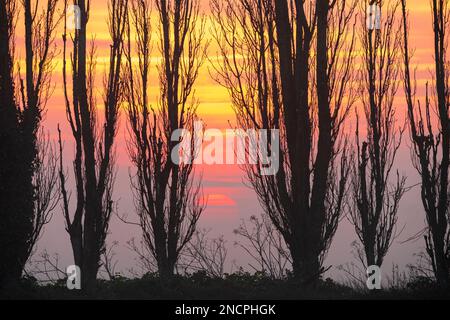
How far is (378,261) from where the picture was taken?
18.0 metres

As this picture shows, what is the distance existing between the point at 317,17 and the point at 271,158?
2.75 m

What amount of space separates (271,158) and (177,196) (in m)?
3.68

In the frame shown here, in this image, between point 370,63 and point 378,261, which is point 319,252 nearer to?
A: point 378,261

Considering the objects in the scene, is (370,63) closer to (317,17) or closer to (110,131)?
(317,17)

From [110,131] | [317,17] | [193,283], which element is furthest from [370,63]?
[193,283]

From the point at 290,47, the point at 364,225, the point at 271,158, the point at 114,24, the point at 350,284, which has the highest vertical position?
the point at 114,24

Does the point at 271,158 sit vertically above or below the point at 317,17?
below

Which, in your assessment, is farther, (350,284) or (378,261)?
(378,261)

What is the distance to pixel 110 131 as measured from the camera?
54.1 feet

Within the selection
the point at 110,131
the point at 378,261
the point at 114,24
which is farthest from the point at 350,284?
the point at 114,24

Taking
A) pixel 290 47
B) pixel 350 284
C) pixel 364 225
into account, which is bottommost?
pixel 350 284

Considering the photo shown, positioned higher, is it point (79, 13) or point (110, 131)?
point (79, 13)
